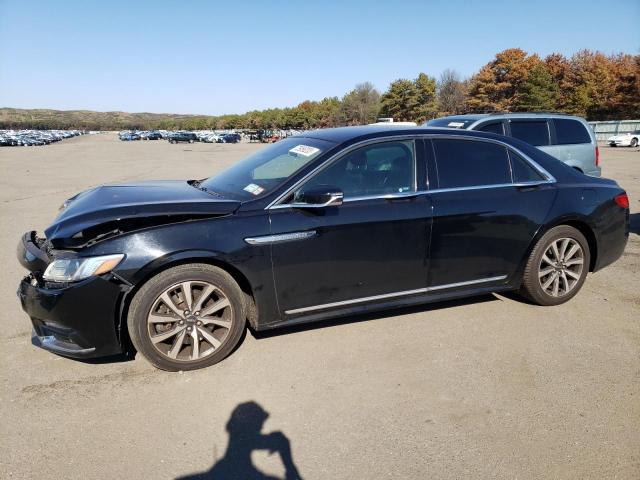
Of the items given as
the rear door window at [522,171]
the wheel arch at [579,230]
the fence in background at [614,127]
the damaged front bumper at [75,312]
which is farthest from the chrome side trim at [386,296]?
the fence in background at [614,127]

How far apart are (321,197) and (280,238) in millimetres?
426

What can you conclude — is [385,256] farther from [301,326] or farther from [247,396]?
[247,396]

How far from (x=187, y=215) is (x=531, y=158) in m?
3.20

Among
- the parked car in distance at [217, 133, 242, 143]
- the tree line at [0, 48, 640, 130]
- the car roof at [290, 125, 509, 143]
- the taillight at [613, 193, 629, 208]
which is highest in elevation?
the tree line at [0, 48, 640, 130]

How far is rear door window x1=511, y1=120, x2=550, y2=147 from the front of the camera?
8.03 m

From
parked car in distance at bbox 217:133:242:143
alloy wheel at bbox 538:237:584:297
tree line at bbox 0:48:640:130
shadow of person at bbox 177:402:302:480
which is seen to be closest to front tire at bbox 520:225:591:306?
alloy wheel at bbox 538:237:584:297

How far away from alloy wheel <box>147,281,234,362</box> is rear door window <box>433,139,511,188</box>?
211 centimetres

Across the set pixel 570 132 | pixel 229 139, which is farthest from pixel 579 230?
pixel 229 139

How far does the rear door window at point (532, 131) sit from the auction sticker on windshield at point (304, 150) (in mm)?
5424

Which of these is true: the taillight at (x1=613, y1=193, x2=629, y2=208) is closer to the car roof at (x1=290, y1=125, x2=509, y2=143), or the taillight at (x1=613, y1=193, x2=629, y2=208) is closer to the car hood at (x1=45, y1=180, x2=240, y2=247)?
the car roof at (x1=290, y1=125, x2=509, y2=143)

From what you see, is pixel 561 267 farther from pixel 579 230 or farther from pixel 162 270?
pixel 162 270

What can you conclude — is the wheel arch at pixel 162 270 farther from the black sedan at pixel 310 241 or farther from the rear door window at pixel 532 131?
the rear door window at pixel 532 131

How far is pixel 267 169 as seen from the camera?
3977 millimetres

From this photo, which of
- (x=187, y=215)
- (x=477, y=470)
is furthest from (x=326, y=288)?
(x=477, y=470)
